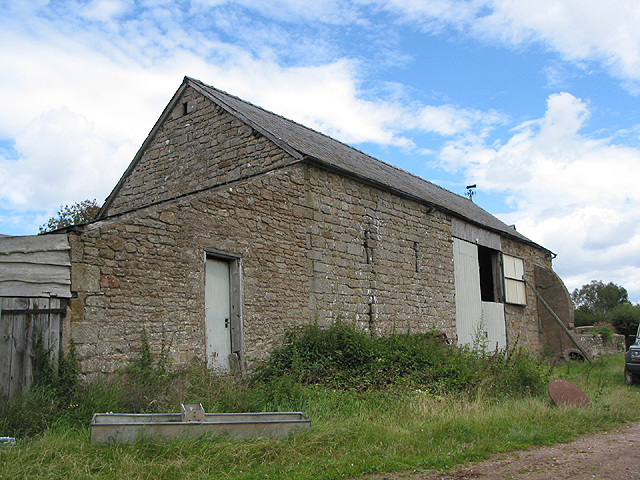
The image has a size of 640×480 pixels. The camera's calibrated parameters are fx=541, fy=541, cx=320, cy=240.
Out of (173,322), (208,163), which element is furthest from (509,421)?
(208,163)

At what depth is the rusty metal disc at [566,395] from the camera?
821 centimetres

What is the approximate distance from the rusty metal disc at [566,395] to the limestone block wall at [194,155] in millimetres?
6394

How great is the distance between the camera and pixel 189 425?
5.39m

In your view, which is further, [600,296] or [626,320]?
[600,296]

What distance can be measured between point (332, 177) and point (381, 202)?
1706 mm

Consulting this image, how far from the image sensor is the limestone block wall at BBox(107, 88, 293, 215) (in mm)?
11781

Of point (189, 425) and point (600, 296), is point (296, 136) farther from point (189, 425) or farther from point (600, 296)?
point (600, 296)

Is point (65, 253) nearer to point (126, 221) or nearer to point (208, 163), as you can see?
point (126, 221)

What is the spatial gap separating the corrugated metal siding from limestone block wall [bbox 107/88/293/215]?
4.82 m

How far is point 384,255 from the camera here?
1242cm

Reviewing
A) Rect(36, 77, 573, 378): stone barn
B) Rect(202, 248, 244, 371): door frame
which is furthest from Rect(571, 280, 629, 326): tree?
Rect(202, 248, 244, 371): door frame

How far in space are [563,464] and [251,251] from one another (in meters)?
5.83

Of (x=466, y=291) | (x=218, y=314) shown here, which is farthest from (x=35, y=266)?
(x=466, y=291)

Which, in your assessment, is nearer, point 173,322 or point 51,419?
point 51,419
